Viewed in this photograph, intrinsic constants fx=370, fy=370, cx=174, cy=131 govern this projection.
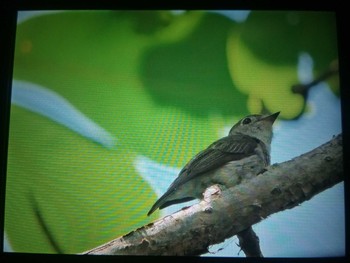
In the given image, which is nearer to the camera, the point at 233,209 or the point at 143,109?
the point at 233,209

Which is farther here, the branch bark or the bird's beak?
the bird's beak

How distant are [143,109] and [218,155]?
358 millimetres

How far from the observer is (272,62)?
1.52 metres

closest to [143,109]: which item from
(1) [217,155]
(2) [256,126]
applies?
(1) [217,155]

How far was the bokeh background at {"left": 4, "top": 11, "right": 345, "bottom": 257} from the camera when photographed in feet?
4.75

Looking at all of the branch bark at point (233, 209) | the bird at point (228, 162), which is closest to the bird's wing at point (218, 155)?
the bird at point (228, 162)

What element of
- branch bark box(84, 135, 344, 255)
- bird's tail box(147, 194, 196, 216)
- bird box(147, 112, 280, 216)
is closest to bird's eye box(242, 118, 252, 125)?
bird box(147, 112, 280, 216)

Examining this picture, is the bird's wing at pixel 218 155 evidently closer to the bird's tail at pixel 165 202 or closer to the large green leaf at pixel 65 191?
the bird's tail at pixel 165 202

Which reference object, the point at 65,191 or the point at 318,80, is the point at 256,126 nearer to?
the point at 318,80

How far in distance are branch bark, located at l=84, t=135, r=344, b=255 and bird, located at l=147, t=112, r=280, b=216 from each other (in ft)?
0.15

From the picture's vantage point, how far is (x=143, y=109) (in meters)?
1.52

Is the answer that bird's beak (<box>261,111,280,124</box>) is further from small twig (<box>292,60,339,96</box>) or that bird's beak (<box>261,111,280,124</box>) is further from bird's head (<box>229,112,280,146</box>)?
small twig (<box>292,60,339,96</box>)

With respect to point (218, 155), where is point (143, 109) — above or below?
above

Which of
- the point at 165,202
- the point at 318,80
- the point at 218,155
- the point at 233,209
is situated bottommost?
the point at 233,209
